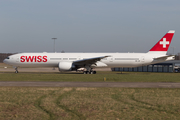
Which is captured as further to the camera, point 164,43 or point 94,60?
point 164,43

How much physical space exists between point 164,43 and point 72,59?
756 inches

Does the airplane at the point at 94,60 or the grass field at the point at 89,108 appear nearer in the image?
the grass field at the point at 89,108

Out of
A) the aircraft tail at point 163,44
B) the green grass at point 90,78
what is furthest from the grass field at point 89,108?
the aircraft tail at point 163,44

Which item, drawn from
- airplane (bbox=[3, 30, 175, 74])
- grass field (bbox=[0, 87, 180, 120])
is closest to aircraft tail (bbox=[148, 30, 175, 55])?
airplane (bbox=[3, 30, 175, 74])

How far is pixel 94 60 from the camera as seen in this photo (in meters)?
44.2

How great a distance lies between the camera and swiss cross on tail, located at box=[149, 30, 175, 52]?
4653 cm

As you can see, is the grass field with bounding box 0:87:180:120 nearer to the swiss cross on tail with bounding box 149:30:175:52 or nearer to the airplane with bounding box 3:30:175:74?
the airplane with bounding box 3:30:175:74

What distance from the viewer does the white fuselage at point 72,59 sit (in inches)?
1780

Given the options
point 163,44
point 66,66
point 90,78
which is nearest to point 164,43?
point 163,44

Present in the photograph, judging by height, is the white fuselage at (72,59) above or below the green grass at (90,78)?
above

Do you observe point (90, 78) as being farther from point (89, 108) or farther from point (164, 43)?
point (164, 43)

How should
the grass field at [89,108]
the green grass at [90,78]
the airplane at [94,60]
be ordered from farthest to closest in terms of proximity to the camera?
the airplane at [94,60] < the green grass at [90,78] < the grass field at [89,108]

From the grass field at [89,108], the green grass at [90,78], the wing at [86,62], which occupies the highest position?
the wing at [86,62]

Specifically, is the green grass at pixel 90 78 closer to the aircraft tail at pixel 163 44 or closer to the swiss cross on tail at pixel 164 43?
the aircraft tail at pixel 163 44
